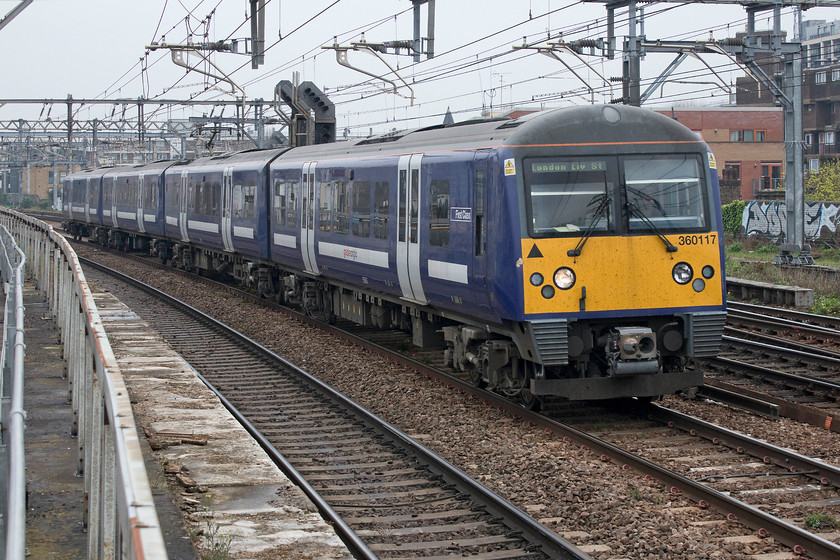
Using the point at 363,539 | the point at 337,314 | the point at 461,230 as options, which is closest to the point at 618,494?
the point at 363,539

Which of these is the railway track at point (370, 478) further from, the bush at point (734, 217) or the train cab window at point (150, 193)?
the bush at point (734, 217)

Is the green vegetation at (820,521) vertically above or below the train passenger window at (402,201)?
below

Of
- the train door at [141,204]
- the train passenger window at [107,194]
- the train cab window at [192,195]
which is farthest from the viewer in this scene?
the train passenger window at [107,194]

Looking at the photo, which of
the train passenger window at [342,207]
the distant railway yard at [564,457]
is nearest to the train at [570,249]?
the distant railway yard at [564,457]

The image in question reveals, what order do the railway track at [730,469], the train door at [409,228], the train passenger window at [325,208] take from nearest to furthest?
the railway track at [730,469] < the train door at [409,228] < the train passenger window at [325,208]

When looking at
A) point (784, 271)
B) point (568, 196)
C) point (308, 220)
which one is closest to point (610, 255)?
point (568, 196)

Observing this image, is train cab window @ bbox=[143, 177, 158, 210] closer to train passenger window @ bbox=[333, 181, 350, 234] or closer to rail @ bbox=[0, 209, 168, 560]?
train passenger window @ bbox=[333, 181, 350, 234]

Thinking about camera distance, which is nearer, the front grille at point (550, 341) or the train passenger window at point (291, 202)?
the front grille at point (550, 341)

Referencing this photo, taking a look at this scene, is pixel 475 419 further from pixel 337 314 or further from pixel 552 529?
pixel 337 314

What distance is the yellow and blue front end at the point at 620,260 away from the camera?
9391 mm

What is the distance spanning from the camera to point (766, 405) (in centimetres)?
993

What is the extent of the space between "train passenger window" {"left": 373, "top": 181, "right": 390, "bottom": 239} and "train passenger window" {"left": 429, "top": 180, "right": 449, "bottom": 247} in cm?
155

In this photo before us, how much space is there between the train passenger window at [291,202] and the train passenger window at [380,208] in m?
4.36

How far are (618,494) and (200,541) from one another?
298cm
